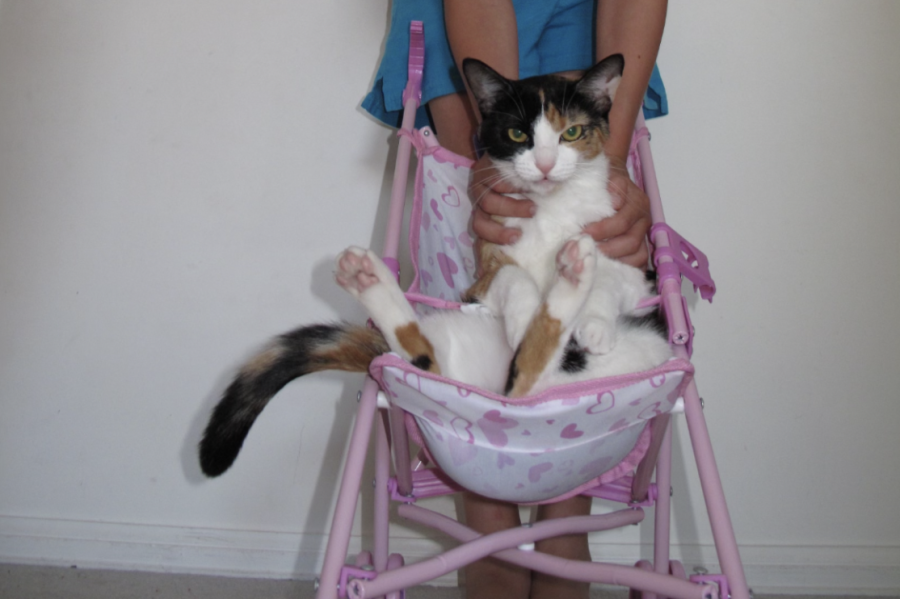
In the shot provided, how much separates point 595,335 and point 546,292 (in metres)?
0.11

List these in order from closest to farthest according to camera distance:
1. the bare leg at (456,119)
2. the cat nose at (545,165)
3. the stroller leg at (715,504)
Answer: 1. the stroller leg at (715,504)
2. the cat nose at (545,165)
3. the bare leg at (456,119)

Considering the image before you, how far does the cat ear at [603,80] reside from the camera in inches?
40.8

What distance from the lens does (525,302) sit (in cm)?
95

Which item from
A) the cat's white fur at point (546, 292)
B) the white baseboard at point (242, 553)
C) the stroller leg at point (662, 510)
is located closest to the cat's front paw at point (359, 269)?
the cat's white fur at point (546, 292)

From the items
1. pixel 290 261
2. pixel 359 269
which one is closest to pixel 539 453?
pixel 359 269

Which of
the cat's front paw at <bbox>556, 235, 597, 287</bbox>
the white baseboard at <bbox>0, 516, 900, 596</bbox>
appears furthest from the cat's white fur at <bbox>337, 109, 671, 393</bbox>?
the white baseboard at <bbox>0, 516, 900, 596</bbox>

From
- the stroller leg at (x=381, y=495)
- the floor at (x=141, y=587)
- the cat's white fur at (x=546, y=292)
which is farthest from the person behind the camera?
the floor at (x=141, y=587)

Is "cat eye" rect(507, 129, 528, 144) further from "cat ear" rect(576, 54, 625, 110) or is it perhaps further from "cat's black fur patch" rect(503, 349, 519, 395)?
"cat's black fur patch" rect(503, 349, 519, 395)

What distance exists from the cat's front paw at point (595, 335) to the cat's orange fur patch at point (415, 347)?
191mm

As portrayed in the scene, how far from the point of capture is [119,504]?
5.15 feet

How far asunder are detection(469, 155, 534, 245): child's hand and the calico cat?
0.06ft

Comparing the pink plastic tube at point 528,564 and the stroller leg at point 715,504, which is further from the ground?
the stroller leg at point 715,504

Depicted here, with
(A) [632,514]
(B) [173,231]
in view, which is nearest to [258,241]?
(B) [173,231]

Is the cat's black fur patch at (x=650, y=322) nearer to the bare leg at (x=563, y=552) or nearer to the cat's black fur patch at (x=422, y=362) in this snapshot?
the cat's black fur patch at (x=422, y=362)
